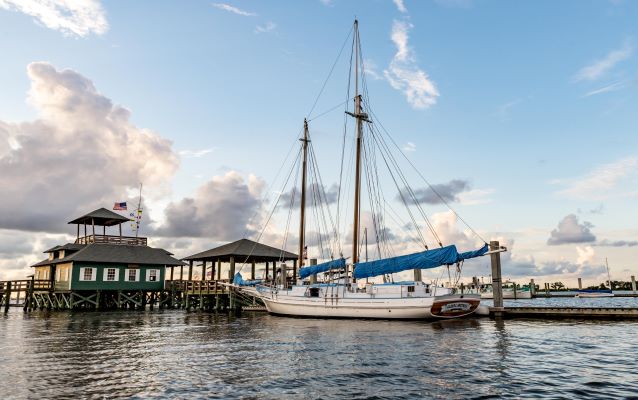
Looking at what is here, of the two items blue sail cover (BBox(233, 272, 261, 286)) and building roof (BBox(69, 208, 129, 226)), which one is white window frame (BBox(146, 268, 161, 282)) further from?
blue sail cover (BBox(233, 272, 261, 286))

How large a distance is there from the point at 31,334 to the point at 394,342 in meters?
20.5

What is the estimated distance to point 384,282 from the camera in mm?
36562

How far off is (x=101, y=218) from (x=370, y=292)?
3875 centimetres

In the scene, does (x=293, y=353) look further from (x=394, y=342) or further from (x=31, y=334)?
(x=31, y=334)

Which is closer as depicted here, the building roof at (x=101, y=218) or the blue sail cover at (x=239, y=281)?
the blue sail cover at (x=239, y=281)

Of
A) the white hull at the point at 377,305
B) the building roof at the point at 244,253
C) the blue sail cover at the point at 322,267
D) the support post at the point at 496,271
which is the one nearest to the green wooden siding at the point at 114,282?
the building roof at the point at 244,253

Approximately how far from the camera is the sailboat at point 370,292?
33.7 m

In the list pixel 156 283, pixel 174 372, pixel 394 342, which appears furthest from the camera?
pixel 156 283

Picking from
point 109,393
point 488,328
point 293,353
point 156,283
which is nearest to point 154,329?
point 293,353

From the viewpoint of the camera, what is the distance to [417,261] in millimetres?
34438

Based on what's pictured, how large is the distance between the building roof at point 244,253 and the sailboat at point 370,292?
337 inches

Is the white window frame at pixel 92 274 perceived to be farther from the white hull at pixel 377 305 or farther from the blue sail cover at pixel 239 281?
the white hull at pixel 377 305

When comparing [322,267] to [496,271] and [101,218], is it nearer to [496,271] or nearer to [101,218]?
[496,271]

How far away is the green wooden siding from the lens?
50.1m
